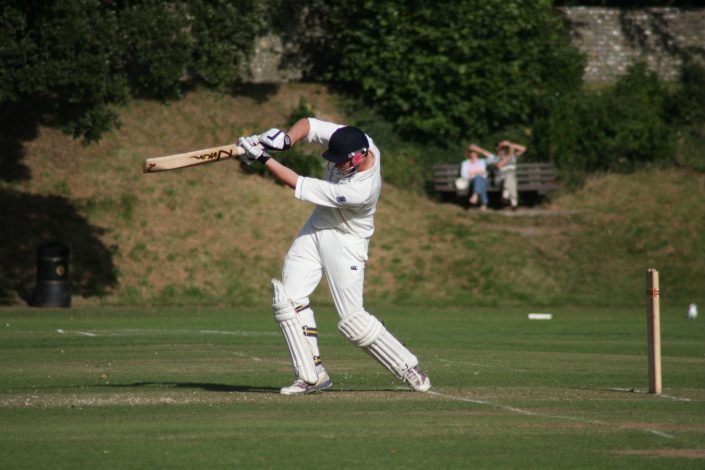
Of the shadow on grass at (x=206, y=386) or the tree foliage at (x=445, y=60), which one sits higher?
the tree foliage at (x=445, y=60)

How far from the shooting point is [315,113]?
117 ft

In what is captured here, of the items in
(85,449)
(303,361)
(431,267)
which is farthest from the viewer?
(431,267)

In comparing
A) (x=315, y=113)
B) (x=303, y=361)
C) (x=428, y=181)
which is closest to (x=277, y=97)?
(x=315, y=113)

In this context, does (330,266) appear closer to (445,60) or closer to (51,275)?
(51,275)

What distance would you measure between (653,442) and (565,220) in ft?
83.4

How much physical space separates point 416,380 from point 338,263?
120cm

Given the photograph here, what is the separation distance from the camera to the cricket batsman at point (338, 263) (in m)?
10.7

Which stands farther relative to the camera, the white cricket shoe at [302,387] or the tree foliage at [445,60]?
the tree foliage at [445,60]

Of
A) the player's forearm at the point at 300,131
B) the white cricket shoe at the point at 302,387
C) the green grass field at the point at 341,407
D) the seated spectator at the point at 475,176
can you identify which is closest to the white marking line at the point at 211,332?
the green grass field at the point at 341,407

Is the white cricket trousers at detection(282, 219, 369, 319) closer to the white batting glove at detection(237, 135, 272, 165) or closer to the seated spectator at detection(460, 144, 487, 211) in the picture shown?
the white batting glove at detection(237, 135, 272, 165)

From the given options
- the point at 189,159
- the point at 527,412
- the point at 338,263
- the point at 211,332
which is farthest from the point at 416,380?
the point at 211,332

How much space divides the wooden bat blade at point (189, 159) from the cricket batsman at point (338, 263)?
0.30 metres

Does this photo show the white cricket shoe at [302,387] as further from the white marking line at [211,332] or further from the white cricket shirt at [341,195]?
the white marking line at [211,332]

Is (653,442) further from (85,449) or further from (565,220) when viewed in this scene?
(565,220)
